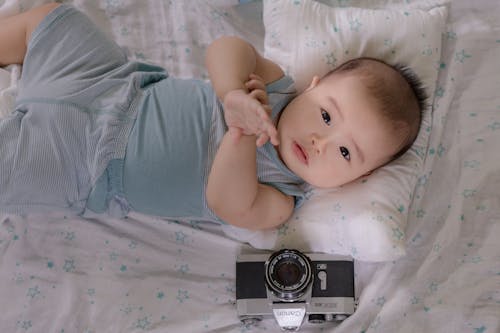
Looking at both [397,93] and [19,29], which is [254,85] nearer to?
[397,93]

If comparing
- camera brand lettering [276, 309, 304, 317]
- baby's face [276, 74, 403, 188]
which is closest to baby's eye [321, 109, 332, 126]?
baby's face [276, 74, 403, 188]

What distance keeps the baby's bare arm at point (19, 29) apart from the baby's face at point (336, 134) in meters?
0.59

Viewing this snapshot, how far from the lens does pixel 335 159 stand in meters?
1.03

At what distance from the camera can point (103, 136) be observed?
1.09m

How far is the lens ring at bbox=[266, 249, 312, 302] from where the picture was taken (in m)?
1.05

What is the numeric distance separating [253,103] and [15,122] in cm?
51

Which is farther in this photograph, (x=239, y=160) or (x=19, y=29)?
(x=19, y=29)

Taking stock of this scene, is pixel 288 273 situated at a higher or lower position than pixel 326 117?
lower

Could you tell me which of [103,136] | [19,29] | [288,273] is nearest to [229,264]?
[288,273]

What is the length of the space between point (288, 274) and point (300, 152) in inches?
9.5

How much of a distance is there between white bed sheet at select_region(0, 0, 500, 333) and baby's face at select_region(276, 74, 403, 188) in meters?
0.21

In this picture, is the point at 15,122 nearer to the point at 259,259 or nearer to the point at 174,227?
the point at 174,227

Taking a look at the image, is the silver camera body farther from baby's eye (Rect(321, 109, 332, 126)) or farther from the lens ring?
baby's eye (Rect(321, 109, 332, 126))

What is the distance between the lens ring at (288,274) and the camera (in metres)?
1.05
